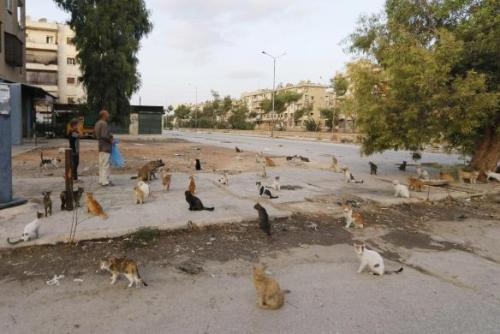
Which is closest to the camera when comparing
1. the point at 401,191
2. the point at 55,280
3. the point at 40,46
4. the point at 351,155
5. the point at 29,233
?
the point at 55,280

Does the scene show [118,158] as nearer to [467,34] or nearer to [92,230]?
[92,230]

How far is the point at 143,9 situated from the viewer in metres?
31.3

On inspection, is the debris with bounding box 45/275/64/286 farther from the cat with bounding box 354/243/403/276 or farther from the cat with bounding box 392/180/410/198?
the cat with bounding box 392/180/410/198

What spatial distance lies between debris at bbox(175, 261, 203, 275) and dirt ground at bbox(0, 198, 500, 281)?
0.23ft

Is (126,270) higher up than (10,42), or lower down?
lower down

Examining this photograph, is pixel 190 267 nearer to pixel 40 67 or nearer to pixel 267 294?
pixel 267 294

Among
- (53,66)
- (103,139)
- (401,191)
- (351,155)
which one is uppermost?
Answer: (53,66)

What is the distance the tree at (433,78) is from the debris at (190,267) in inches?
312

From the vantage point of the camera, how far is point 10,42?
23.1 metres

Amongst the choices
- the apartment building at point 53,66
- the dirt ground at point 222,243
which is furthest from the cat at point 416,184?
the apartment building at point 53,66

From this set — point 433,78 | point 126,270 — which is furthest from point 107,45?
point 126,270

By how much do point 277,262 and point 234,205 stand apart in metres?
2.84

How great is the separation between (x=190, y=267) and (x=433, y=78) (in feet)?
27.5

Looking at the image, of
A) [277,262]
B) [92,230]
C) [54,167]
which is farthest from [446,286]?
[54,167]
